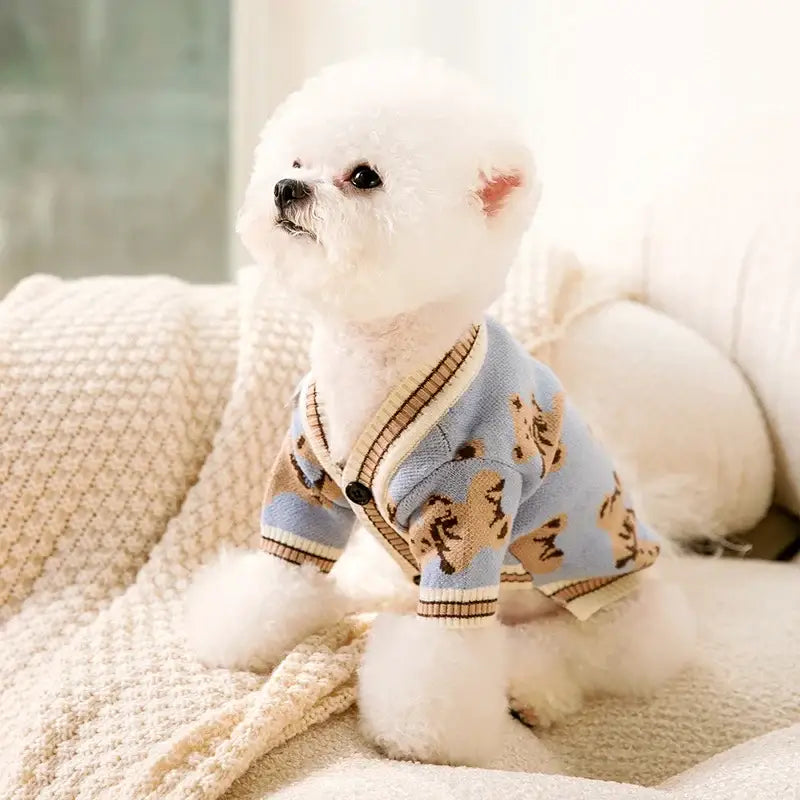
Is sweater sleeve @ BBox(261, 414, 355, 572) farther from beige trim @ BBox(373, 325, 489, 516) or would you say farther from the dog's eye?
the dog's eye

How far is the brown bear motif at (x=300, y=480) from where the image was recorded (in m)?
0.95

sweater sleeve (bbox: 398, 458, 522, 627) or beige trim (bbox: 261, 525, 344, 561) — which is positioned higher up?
sweater sleeve (bbox: 398, 458, 522, 627)

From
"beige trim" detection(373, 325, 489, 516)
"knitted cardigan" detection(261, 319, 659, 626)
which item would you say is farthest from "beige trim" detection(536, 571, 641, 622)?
"beige trim" detection(373, 325, 489, 516)

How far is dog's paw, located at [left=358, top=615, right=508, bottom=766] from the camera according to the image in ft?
2.79

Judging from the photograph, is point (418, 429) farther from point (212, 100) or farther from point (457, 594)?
point (212, 100)

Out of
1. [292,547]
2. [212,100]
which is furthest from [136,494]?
[212,100]

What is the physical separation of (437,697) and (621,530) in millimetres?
276

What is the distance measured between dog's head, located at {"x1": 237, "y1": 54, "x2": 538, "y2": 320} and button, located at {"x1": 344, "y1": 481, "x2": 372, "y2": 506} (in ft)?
0.54

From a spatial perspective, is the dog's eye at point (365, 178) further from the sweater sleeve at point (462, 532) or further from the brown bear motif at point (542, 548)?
the brown bear motif at point (542, 548)

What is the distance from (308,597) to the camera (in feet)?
3.22

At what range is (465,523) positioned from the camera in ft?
2.76

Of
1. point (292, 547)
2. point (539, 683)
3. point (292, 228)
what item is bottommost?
point (539, 683)

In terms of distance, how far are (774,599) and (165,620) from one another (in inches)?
27.6

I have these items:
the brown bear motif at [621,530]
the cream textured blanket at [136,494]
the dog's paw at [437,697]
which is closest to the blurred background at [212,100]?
the cream textured blanket at [136,494]
